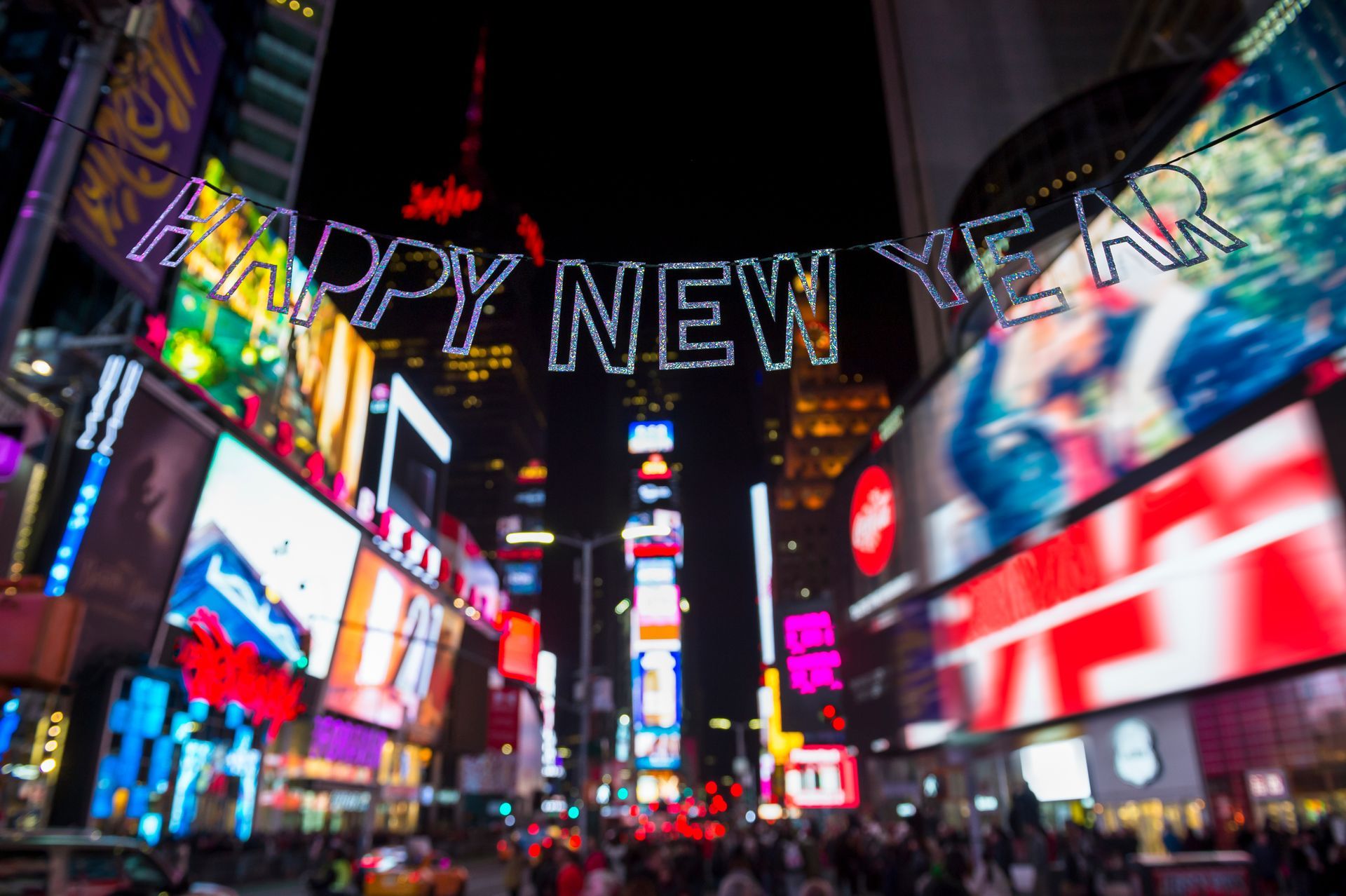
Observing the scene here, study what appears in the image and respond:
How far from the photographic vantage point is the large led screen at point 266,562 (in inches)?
1378

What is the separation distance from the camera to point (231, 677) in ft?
124

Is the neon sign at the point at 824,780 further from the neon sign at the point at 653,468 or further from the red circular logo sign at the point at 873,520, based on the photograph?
the neon sign at the point at 653,468

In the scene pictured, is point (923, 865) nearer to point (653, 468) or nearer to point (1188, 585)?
point (1188, 585)

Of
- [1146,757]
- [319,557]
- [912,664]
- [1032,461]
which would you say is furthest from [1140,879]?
[319,557]

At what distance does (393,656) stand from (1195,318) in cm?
4619

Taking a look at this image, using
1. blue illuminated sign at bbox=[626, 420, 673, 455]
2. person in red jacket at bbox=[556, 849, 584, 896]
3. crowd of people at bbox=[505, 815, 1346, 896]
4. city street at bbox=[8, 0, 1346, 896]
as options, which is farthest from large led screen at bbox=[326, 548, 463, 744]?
blue illuminated sign at bbox=[626, 420, 673, 455]

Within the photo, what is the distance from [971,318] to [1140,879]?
107 feet

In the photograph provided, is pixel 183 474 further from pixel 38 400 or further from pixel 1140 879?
pixel 1140 879

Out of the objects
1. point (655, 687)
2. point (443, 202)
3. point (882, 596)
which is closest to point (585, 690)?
point (882, 596)

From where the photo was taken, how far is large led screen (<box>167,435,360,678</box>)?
1378 inches

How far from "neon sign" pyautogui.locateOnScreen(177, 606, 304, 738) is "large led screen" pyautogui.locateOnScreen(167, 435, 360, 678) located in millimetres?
524

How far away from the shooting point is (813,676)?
7644 centimetres

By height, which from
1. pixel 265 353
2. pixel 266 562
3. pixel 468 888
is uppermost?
pixel 265 353

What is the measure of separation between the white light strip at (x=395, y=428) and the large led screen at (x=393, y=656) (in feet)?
17.2
